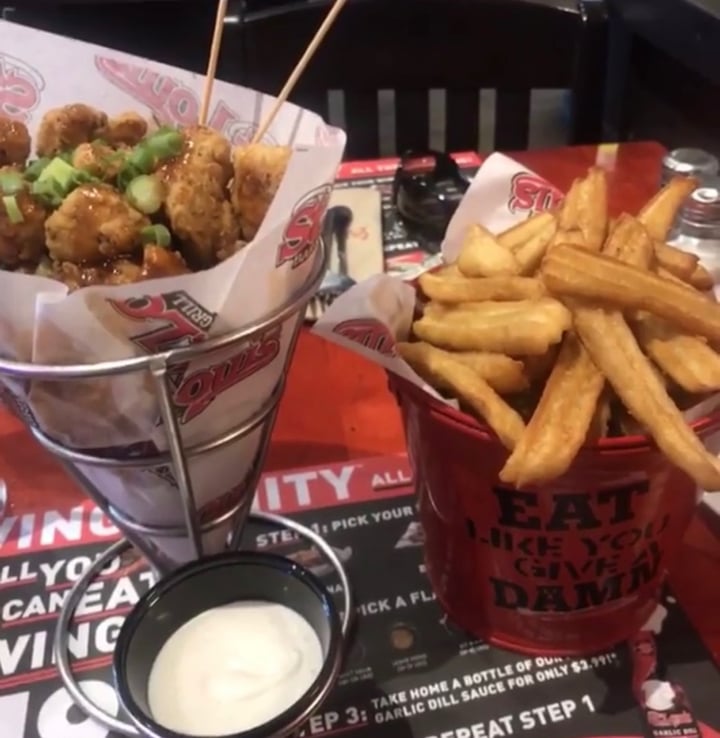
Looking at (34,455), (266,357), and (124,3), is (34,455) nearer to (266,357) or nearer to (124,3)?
(266,357)

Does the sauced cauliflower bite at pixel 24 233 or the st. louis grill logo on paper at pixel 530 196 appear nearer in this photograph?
the sauced cauliflower bite at pixel 24 233

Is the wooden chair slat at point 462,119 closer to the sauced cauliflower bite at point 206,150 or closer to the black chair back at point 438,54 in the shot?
the black chair back at point 438,54

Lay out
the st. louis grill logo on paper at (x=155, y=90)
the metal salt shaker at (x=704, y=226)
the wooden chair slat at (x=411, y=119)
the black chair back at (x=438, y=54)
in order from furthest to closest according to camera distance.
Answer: the wooden chair slat at (x=411, y=119) → the black chair back at (x=438, y=54) → the metal salt shaker at (x=704, y=226) → the st. louis grill logo on paper at (x=155, y=90)

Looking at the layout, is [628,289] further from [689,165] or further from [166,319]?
[689,165]

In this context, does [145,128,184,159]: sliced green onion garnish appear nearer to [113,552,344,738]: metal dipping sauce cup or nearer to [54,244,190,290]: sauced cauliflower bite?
[54,244,190,290]: sauced cauliflower bite

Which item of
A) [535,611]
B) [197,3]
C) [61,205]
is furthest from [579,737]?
[197,3]

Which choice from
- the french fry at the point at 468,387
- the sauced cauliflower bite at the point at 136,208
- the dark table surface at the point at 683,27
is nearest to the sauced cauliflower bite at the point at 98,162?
the sauced cauliflower bite at the point at 136,208

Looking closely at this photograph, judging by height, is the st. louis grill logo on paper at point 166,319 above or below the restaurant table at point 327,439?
above
